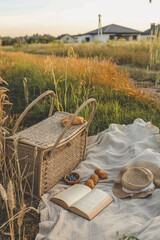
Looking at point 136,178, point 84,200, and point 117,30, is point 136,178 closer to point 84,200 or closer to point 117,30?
point 84,200

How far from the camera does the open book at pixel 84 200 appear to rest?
1680mm

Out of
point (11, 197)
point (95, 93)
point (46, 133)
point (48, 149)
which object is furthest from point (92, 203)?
point (95, 93)

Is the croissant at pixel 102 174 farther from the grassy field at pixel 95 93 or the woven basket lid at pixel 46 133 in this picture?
the grassy field at pixel 95 93

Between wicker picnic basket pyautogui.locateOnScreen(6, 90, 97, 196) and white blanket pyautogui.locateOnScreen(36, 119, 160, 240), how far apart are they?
0.12 m

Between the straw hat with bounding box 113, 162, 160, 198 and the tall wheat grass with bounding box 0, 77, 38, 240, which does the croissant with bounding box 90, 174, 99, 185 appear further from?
the tall wheat grass with bounding box 0, 77, 38, 240

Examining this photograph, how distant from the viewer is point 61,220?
5.49ft

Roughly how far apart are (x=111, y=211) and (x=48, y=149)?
0.67m

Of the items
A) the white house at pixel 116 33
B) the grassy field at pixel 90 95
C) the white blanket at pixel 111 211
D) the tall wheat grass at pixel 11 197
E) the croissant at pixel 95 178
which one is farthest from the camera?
the white house at pixel 116 33

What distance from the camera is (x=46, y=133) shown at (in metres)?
2.15

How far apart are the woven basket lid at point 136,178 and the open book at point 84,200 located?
187 mm

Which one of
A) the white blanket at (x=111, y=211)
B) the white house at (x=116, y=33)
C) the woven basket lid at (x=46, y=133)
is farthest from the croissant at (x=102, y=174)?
the white house at (x=116, y=33)

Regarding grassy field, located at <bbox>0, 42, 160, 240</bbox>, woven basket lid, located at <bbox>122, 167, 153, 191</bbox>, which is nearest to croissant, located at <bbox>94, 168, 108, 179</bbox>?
woven basket lid, located at <bbox>122, 167, 153, 191</bbox>

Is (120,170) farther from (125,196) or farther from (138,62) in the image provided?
(138,62)

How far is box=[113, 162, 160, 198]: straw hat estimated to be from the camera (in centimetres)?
189
